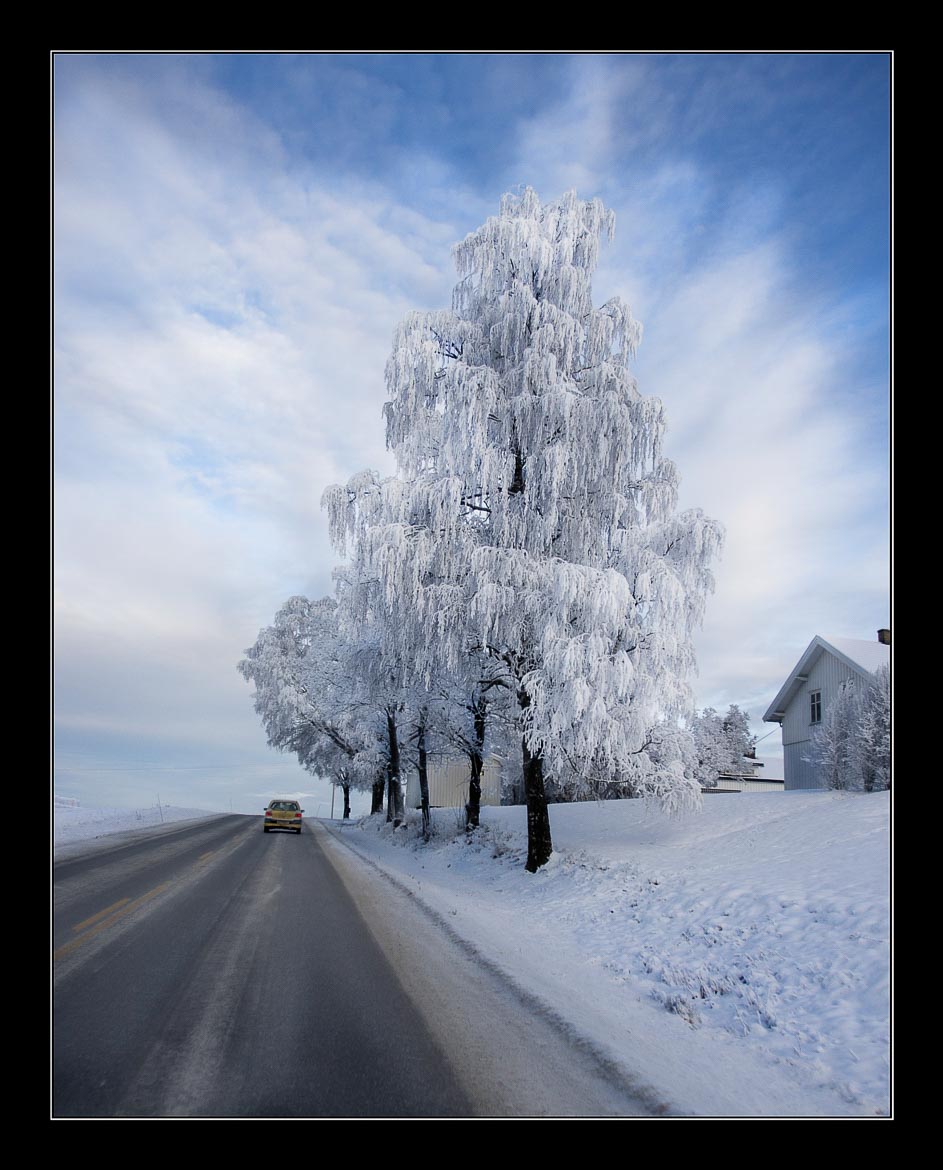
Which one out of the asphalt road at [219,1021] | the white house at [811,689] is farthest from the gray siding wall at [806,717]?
the asphalt road at [219,1021]

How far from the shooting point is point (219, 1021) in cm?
427

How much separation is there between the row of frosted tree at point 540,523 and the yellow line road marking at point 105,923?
571cm

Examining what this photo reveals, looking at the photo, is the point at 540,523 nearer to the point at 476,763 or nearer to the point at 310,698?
the point at 476,763

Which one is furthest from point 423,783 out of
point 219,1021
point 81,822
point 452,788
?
point 452,788

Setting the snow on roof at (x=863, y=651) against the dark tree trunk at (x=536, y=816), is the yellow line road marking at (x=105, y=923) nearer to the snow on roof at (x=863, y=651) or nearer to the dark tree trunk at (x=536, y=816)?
the dark tree trunk at (x=536, y=816)

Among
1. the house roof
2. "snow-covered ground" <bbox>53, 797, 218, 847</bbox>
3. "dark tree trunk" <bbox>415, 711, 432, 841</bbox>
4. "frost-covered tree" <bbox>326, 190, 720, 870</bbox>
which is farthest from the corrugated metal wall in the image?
"snow-covered ground" <bbox>53, 797, 218, 847</bbox>

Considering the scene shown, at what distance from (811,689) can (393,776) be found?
17.3 m

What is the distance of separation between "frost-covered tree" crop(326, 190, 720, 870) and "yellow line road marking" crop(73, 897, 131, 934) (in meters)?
6.62

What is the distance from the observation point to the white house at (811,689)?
23.9 m

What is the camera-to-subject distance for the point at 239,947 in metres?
6.46
